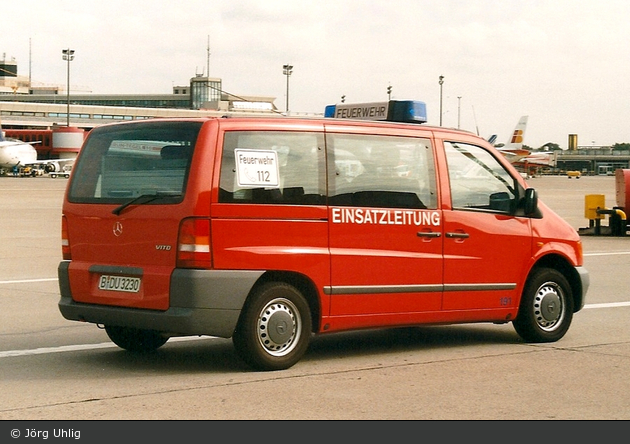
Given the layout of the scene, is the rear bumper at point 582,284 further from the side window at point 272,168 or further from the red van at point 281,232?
the side window at point 272,168

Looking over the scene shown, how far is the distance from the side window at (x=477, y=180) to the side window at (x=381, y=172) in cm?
27

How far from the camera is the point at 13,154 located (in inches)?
3617

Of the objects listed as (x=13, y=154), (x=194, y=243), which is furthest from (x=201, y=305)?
(x=13, y=154)

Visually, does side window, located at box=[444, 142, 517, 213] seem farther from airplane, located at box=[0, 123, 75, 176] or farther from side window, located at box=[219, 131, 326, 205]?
airplane, located at box=[0, 123, 75, 176]

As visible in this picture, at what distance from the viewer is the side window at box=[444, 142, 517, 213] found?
8.61 metres

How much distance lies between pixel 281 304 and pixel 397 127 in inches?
70.5

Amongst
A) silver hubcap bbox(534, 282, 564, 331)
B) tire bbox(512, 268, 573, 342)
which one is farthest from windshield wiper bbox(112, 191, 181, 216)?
silver hubcap bbox(534, 282, 564, 331)

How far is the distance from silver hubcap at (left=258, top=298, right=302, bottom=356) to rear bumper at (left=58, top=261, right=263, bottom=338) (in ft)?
0.86

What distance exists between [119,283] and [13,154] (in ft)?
289

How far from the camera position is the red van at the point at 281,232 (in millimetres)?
7281

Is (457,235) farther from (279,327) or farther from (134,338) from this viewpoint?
(134,338)

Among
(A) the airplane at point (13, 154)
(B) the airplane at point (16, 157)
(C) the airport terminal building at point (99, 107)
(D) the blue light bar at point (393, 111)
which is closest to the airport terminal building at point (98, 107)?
(C) the airport terminal building at point (99, 107)
